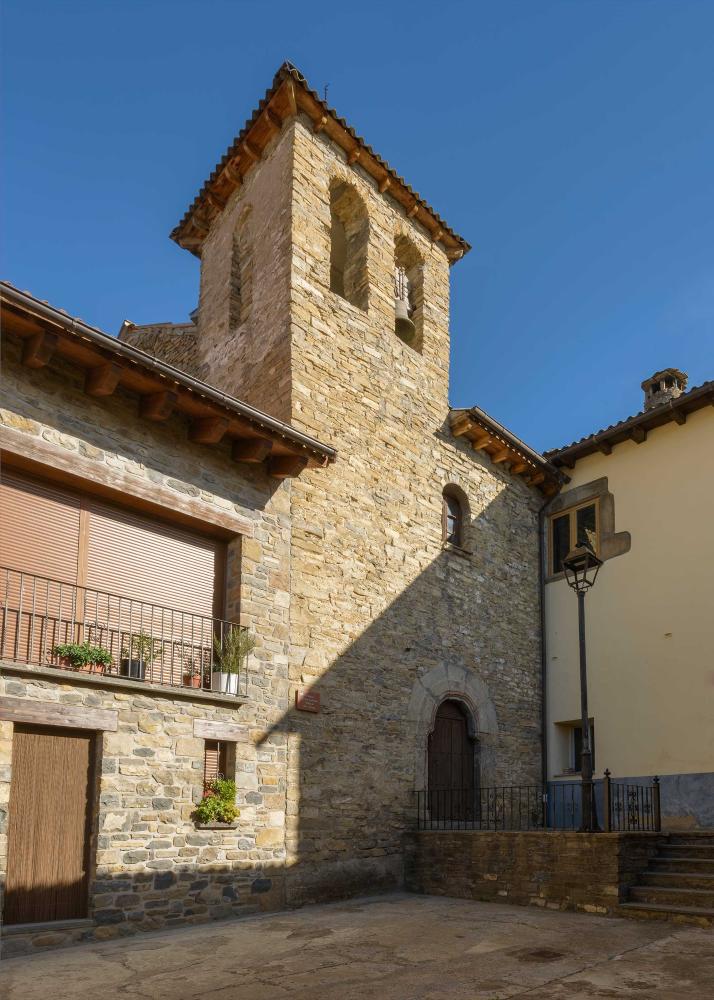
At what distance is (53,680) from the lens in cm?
848

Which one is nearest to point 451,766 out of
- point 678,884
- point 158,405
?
point 678,884

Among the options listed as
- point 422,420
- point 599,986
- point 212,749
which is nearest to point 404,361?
point 422,420

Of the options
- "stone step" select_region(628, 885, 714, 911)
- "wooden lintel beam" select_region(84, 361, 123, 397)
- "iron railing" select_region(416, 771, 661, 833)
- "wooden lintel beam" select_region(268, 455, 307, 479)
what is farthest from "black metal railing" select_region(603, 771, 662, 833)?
"wooden lintel beam" select_region(84, 361, 123, 397)

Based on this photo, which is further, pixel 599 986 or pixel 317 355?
pixel 317 355

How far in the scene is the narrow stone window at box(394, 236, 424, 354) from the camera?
15188 mm

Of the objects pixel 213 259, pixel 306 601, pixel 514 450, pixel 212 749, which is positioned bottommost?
pixel 212 749

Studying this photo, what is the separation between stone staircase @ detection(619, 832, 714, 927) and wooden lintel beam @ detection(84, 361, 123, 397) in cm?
775

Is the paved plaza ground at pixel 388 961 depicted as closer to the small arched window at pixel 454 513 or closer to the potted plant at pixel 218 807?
the potted plant at pixel 218 807

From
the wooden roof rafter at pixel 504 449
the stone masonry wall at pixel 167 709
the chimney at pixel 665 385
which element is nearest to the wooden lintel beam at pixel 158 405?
the stone masonry wall at pixel 167 709

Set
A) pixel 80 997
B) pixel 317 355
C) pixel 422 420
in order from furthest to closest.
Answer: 1. pixel 422 420
2. pixel 317 355
3. pixel 80 997

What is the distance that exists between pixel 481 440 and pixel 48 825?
9384mm

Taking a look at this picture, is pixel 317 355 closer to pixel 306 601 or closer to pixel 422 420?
pixel 422 420

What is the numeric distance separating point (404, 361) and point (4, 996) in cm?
1044

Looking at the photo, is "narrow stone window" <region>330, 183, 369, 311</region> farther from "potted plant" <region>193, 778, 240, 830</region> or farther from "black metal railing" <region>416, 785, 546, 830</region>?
"potted plant" <region>193, 778, 240, 830</region>
